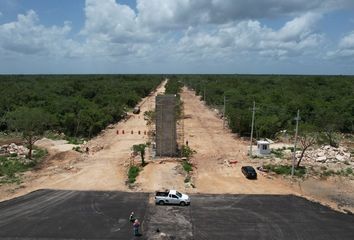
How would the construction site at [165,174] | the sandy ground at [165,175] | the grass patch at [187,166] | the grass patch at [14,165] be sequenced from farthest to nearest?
the grass patch at [187,166] < the grass patch at [14,165] < the sandy ground at [165,175] < the construction site at [165,174]

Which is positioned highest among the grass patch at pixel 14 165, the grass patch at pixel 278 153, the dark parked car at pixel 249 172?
the dark parked car at pixel 249 172

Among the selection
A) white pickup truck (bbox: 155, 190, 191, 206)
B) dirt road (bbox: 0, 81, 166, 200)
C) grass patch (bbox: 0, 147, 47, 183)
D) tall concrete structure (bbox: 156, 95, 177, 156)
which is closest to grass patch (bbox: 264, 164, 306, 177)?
tall concrete structure (bbox: 156, 95, 177, 156)

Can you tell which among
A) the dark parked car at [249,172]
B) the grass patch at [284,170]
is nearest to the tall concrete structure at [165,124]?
the dark parked car at [249,172]

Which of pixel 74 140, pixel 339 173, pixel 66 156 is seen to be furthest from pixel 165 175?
pixel 74 140

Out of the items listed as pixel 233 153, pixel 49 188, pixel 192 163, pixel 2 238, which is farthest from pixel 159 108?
pixel 2 238

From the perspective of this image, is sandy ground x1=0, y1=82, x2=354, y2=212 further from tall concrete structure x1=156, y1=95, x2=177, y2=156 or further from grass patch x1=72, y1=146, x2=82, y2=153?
tall concrete structure x1=156, y1=95, x2=177, y2=156

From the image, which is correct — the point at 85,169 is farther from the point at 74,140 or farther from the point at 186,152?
the point at 74,140

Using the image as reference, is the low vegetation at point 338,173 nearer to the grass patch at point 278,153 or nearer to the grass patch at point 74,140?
the grass patch at point 278,153
